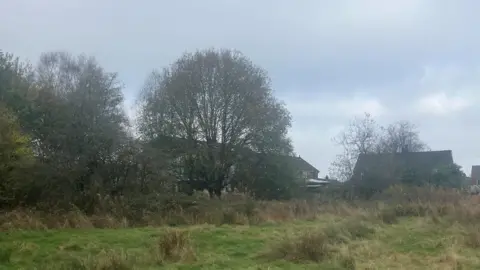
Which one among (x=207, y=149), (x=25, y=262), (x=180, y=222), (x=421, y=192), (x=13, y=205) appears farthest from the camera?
(x=207, y=149)

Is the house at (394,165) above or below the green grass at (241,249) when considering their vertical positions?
above

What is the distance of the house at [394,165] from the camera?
141ft

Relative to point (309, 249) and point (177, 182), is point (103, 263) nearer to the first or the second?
point (309, 249)

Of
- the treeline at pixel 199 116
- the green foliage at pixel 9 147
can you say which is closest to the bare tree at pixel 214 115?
the treeline at pixel 199 116

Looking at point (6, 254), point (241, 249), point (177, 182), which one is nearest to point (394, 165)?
point (177, 182)

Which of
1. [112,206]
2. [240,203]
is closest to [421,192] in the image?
[240,203]

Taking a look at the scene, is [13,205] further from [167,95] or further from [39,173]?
[167,95]

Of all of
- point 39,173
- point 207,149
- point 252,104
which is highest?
point 252,104

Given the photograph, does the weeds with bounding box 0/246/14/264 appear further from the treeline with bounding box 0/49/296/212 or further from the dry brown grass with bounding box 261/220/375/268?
the treeline with bounding box 0/49/296/212

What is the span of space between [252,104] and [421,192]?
15.9 metres

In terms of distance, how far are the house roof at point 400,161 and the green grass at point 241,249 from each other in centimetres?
2627

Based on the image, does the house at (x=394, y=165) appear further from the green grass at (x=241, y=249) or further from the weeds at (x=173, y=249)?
the weeds at (x=173, y=249)

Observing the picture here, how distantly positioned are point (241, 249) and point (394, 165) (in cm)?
3367

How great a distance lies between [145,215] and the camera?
23.0m
